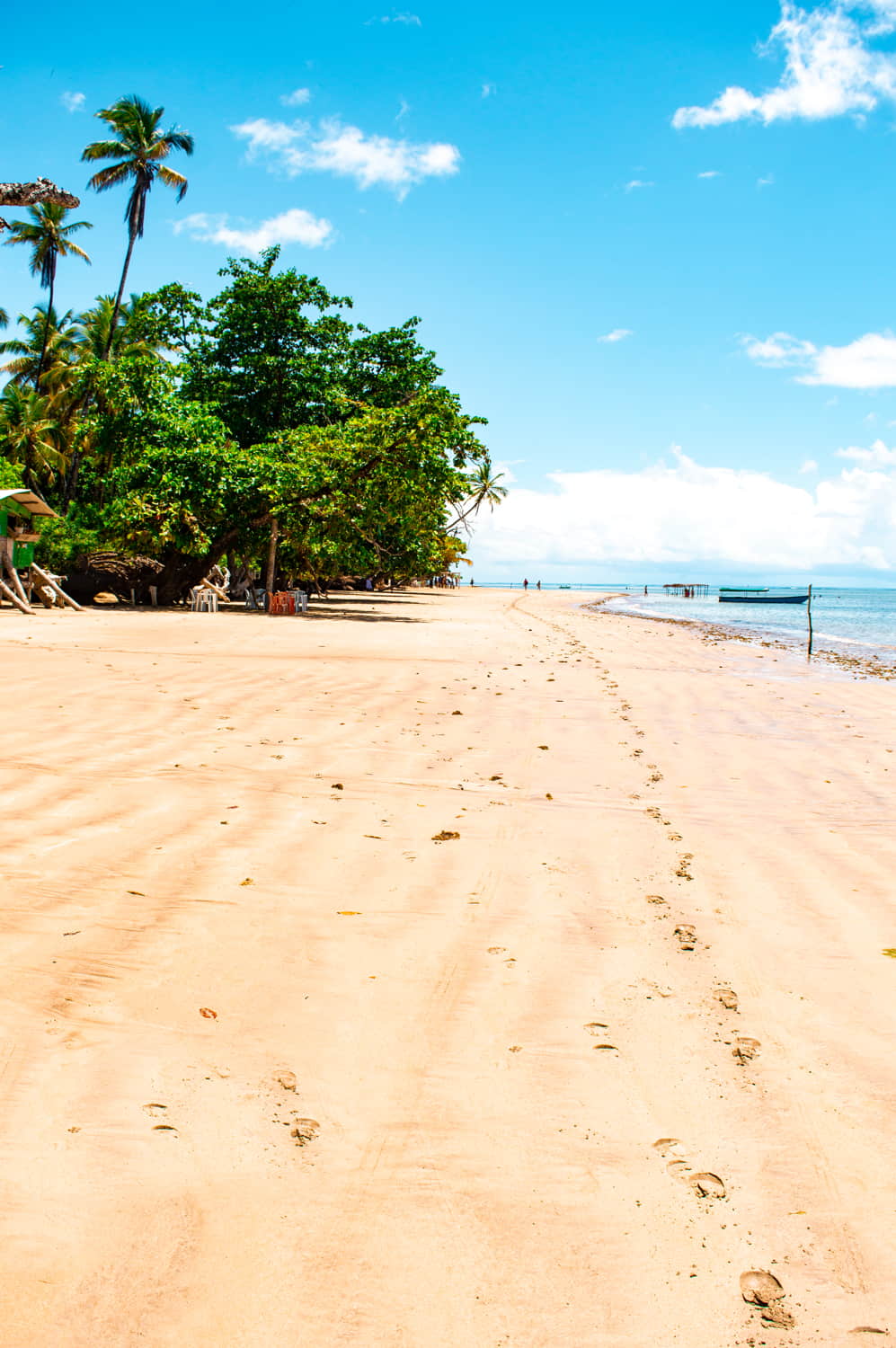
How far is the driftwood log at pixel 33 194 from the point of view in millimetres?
4512

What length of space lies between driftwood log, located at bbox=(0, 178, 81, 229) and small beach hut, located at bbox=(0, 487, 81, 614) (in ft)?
58.5

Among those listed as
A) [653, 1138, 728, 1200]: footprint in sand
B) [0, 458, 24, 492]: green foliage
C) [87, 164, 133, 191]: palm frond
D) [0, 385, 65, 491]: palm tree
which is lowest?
[653, 1138, 728, 1200]: footprint in sand

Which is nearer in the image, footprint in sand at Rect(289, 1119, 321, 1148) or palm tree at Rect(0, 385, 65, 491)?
footprint in sand at Rect(289, 1119, 321, 1148)

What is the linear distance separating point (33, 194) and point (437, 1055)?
455cm

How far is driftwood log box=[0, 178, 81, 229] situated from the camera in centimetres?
451

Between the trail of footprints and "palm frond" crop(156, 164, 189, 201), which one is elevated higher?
"palm frond" crop(156, 164, 189, 201)

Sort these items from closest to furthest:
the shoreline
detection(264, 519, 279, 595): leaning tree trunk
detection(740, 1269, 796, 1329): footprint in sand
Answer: detection(740, 1269, 796, 1329): footprint in sand → the shoreline → detection(264, 519, 279, 595): leaning tree trunk

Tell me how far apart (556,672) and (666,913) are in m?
9.22

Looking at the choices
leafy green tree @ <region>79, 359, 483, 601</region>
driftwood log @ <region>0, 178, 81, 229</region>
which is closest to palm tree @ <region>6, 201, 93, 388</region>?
leafy green tree @ <region>79, 359, 483, 601</region>

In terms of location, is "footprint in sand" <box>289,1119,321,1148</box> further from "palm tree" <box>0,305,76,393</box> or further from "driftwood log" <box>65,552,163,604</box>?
"palm tree" <box>0,305,76,393</box>

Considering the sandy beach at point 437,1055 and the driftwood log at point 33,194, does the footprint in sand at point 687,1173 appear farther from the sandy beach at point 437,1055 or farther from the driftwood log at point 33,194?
the driftwood log at point 33,194

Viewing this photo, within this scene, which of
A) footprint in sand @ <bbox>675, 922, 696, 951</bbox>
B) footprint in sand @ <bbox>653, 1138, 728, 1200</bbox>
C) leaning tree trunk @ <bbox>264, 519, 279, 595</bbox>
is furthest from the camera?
leaning tree trunk @ <bbox>264, 519, 279, 595</bbox>

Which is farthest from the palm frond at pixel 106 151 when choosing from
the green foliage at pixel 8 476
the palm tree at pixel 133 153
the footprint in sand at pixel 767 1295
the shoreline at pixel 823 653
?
the footprint in sand at pixel 767 1295

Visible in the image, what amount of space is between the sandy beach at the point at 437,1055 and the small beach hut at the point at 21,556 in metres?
17.2
